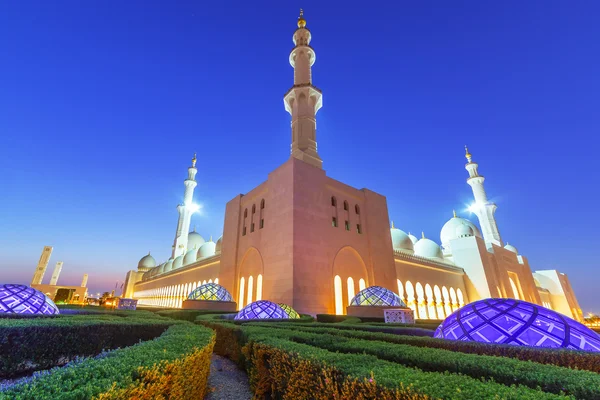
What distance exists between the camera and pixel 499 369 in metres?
2.30

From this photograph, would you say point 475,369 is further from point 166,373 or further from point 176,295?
point 176,295

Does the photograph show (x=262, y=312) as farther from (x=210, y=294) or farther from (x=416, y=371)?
(x=416, y=371)

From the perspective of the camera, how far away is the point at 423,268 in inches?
960

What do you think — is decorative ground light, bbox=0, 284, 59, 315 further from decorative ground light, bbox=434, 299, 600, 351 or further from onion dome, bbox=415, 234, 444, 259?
onion dome, bbox=415, 234, 444, 259

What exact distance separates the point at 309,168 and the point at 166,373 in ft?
49.2

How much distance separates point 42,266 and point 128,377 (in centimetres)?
4823

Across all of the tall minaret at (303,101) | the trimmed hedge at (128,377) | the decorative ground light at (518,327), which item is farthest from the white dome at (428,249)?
the trimmed hedge at (128,377)

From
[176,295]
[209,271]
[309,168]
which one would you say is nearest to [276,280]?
[309,168]

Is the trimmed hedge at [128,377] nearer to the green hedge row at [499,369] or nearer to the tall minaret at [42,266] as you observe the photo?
the green hedge row at [499,369]

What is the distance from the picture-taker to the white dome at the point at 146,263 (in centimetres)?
4606

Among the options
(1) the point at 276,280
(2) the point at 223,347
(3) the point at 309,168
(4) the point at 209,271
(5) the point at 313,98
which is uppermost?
(5) the point at 313,98

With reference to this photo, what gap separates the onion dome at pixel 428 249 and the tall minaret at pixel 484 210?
6891 millimetres

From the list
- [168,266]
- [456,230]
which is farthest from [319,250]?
[168,266]

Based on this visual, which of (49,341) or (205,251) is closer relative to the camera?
(49,341)
